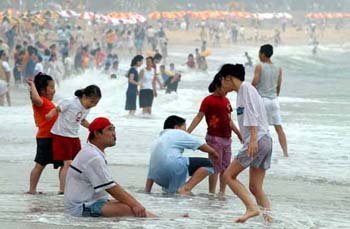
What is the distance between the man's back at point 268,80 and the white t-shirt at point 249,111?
4.16m

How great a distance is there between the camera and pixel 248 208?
828cm

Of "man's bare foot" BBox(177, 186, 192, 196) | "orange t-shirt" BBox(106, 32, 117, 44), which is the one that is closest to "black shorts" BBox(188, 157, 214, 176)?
"man's bare foot" BBox(177, 186, 192, 196)

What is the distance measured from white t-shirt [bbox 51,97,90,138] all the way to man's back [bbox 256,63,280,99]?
11.7 feet

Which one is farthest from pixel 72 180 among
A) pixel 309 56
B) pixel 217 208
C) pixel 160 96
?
pixel 309 56

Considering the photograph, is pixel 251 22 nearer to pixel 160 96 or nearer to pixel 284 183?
pixel 160 96

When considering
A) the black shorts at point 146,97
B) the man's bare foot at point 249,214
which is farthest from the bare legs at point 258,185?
the black shorts at point 146,97

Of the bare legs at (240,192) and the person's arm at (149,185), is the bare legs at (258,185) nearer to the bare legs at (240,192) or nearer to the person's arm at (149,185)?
the bare legs at (240,192)

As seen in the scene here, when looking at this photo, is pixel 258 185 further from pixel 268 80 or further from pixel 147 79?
pixel 147 79

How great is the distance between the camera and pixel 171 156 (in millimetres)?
9695

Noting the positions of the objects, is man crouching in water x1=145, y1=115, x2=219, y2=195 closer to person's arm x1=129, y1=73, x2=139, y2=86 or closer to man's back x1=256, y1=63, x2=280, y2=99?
man's back x1=256, y1=63, x2=280, y2=99

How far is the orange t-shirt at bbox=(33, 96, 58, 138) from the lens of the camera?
956 centimetres

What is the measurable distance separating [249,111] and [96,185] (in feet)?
4.40

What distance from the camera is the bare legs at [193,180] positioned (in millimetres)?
9891

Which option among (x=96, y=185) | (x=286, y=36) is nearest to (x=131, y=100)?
(x=96, y=185)
